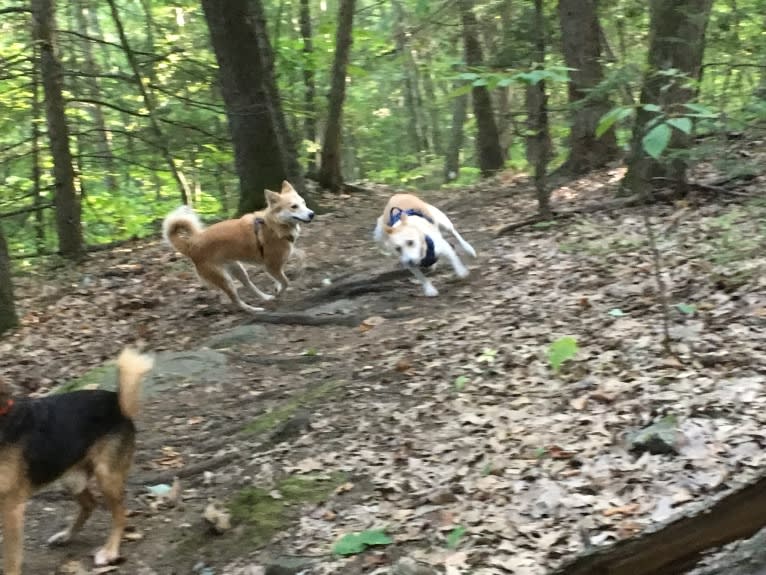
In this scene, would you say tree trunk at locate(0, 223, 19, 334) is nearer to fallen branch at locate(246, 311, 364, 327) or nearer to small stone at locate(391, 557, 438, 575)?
fallen branch at locate(246, 311, 364, 327)

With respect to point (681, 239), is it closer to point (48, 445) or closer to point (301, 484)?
point (301, 484)

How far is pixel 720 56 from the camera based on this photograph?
10.0 metres

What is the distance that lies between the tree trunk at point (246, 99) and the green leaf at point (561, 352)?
7.27m

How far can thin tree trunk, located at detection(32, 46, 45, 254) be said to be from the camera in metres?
11.6

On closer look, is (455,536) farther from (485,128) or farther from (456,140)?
(456,140)

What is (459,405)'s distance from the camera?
17.1ft

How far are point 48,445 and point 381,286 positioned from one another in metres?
4.86

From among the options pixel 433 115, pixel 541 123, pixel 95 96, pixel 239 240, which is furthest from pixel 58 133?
pixel 433 115

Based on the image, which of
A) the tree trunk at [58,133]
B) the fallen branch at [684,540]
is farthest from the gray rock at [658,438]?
the tree trunk at [58,133]

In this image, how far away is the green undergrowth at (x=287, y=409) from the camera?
225 inches

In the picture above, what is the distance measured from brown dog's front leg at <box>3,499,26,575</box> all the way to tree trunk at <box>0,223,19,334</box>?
5695 mm

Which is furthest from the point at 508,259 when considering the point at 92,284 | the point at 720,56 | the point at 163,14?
the point at 163,14

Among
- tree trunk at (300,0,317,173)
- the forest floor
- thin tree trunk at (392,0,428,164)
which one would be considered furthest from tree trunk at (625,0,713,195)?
thin tree trunk at (392,0,428,164)

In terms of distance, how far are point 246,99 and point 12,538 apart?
27.2 feet
